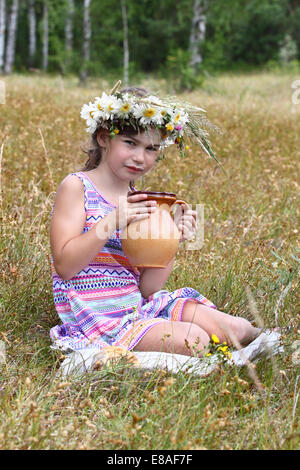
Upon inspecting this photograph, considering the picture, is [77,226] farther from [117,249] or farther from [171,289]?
[171,289]

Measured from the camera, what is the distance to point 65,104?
22.1 ft

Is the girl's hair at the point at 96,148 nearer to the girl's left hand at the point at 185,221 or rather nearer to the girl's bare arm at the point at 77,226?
the girl's bare arm at the point at 77,226

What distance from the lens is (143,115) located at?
97.3 inches

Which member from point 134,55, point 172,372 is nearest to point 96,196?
point 172,372

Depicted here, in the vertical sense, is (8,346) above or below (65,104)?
below

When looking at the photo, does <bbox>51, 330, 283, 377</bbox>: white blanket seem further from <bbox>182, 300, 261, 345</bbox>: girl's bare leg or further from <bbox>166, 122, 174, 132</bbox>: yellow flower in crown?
<bbox>166, 122, 174, 132</bbox>: yellow flower in crown

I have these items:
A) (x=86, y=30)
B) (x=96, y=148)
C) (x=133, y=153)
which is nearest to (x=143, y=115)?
(x=133, y=153)

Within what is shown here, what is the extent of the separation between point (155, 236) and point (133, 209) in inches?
6.1

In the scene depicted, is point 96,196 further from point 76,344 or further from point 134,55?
point 134,55

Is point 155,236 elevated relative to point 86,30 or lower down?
lower down

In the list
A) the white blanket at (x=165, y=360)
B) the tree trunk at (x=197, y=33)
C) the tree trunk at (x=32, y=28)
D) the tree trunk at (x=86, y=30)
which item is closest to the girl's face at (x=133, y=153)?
the white blanket at (x=165, y=360)

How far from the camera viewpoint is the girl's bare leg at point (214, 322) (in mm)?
2678

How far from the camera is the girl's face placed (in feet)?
8.20
